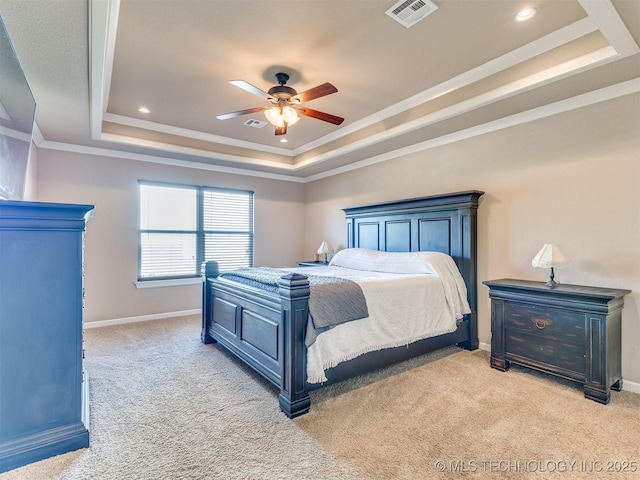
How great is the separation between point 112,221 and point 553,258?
5.32 m

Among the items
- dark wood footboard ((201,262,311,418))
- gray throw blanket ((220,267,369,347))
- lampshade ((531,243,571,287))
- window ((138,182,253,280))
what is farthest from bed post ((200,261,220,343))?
lampshade ((531,243,571,287))

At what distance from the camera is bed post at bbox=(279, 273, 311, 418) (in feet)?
7.35

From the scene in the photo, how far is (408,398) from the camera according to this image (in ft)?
8.14

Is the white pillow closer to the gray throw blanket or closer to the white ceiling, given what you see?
the gray throw blanket

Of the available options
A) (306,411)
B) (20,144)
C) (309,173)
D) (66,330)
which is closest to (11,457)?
(66,330)

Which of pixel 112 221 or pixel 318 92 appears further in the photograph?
pixel 112 221

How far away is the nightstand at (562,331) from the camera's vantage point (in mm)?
2451

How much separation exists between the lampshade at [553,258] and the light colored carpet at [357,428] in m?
1.01

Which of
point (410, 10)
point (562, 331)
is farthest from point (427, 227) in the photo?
point (410, 10)

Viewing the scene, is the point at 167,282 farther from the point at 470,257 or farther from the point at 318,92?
the point at 470,257

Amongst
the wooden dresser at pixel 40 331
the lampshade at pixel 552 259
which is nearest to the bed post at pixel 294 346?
the wooden dresser at pixel 40 331

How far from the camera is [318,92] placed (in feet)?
8.80

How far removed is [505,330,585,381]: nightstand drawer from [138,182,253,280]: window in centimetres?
434

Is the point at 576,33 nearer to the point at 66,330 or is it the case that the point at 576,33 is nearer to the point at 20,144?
the point at 66,330
